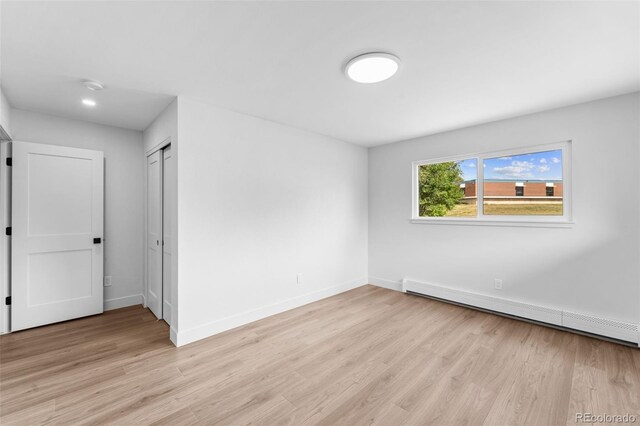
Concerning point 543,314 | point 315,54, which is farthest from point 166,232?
point 543,314

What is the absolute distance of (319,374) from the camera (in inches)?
86.8

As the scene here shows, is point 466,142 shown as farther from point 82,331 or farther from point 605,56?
point 82,331

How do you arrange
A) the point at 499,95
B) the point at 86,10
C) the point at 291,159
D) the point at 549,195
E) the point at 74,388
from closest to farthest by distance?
1. the point at 86,10
2. the point at 74,388
3. the point at 499,95
4. the point at 549,195
5. the point at 291,159

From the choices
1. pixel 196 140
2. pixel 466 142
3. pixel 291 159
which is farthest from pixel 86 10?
pixel 466 142

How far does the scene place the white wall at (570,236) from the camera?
2672 mm

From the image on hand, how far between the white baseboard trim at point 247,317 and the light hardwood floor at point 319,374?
0.34 ft

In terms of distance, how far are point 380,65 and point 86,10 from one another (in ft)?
6.13

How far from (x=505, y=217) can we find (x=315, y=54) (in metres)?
3.08

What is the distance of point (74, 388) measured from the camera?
2.02 metres

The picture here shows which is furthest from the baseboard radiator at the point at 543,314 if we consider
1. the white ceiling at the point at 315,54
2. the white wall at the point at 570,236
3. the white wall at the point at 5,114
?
the white wall at the point at 5,114

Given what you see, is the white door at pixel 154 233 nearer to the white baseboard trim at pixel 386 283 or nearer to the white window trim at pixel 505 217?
the white baseboard trim at pixel 386 283

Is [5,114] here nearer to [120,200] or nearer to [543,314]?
[120,200]

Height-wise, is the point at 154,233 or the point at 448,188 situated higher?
the point at 448,188

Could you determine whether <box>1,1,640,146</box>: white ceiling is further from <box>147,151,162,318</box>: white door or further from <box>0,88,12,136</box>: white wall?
<box>147,151,162,318</box>: white door
